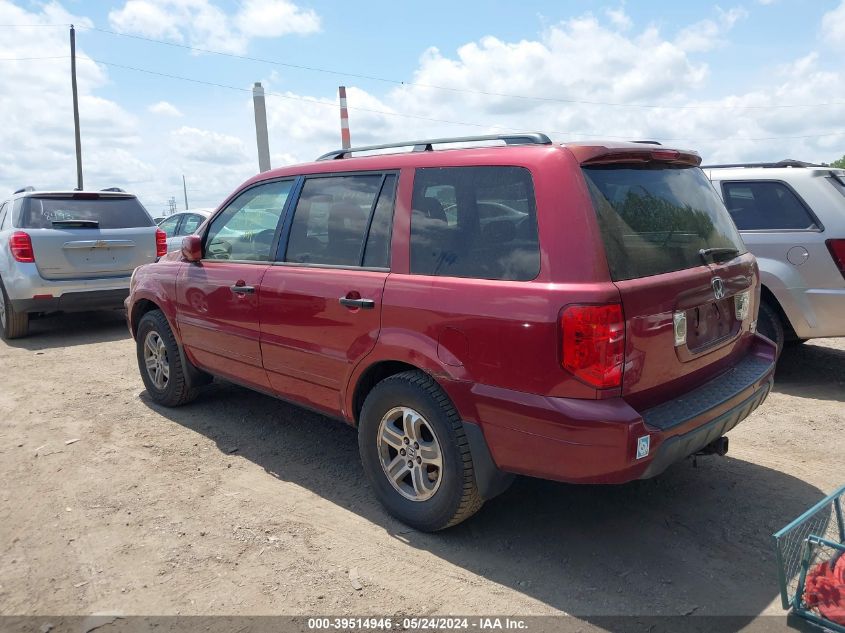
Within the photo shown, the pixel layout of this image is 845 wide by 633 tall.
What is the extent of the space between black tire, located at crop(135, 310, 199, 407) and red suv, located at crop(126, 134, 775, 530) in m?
1.23

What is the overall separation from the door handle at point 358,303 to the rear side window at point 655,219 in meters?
1.19

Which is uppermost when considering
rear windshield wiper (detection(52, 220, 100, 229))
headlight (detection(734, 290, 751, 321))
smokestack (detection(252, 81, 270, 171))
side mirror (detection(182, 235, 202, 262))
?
smokestack (detection(252, 81, 270, 171))

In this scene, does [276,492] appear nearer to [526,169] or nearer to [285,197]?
[285,197]

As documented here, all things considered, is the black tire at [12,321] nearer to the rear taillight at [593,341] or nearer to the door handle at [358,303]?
the door handle at [358,303]

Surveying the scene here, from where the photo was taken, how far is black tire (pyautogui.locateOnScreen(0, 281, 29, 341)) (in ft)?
26.1

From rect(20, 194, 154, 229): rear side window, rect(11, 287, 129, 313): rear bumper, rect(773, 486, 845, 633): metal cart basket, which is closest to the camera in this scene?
rect(773, 486, 845, 633): metal cart basket

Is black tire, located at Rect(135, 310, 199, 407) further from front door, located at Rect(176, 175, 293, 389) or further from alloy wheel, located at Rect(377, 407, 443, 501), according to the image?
alloy wheel, located at Rect(377, 407, 443, 501)

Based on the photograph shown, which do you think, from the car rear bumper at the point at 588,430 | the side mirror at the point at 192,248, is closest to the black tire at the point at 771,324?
the car rear bumper at the point at 588,430

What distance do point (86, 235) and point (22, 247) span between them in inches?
26.9

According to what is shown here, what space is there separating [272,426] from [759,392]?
3203 mm

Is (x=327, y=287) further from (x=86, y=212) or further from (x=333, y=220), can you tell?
(x=86, y=212)

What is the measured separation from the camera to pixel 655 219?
301 cm

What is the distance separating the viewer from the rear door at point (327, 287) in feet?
11.1

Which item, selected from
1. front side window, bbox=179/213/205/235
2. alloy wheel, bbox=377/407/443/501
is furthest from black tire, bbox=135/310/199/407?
front side window, bbox=179/213/205/235
